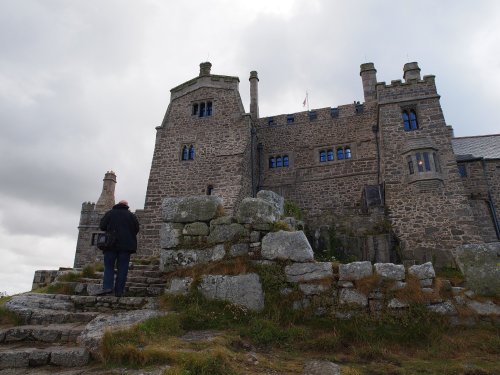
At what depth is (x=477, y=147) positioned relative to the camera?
24.8 metres

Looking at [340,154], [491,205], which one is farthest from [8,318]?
[491,205]

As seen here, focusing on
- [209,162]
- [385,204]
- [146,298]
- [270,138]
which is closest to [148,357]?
[146,298]

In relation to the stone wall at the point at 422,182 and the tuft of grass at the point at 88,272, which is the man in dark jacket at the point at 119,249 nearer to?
the tuft of grass at the point at 88,272

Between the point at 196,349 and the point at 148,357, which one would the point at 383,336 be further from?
the point at 148,357

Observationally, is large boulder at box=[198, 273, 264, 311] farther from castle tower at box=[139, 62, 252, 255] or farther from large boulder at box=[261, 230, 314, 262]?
castle tower at box=[139, 62, 252, 255]

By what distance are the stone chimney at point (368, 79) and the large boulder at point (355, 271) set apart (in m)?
20.4

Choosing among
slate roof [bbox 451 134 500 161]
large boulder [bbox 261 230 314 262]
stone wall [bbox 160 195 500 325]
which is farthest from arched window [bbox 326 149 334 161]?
large boulder [bbox 261 230 314 262]

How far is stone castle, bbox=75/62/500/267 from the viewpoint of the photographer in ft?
53.7

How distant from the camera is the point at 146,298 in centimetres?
660

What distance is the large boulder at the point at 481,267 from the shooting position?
5797 millimetres

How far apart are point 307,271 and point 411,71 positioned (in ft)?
63.0

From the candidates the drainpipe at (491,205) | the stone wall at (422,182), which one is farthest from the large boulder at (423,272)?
the drainpipe at (491,205)

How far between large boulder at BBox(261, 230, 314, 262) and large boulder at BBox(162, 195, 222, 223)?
1.51 metres

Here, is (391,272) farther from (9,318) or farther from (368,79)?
(368,79)
